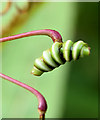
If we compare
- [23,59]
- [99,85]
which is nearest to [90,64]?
[99,85]

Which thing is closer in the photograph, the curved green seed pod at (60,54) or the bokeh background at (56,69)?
the curved green seed pod at (60,54)

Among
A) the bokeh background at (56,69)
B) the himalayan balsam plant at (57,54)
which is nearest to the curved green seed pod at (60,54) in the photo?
the himalayan balsam plant at (57,54)

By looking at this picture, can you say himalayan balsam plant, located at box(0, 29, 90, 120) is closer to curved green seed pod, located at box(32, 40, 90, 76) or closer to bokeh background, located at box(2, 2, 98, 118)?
curved green seed pod, located at box(32, 40, 90, 76)

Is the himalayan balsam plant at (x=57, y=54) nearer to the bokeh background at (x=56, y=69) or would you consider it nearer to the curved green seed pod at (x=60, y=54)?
the curved green seed pod at (x=60, y=54)

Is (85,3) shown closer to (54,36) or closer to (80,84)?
(80,84)

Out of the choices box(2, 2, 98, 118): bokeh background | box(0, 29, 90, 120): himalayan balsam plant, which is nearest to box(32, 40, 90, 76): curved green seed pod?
box(0, 29, 90, 120): himalayan balsam plant

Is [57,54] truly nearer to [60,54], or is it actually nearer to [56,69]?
[60,54]
